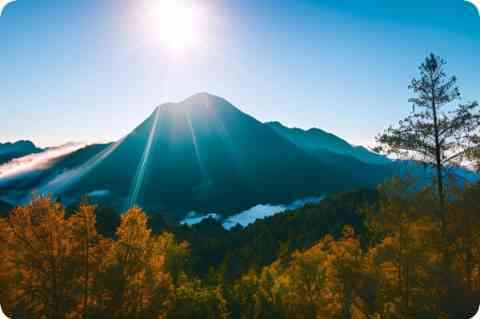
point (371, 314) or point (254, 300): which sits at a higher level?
point (371, 314)

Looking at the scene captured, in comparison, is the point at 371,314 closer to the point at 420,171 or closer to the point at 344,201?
the point at 420,171

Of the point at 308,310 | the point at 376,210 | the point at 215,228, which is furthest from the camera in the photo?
the point at 215,228

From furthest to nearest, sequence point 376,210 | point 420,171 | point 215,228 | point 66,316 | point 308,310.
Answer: point 215,228 → point 308,310 → point 376,210 → point 420,171 → point 66,316

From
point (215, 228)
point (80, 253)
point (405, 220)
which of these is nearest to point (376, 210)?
point (405, 220)

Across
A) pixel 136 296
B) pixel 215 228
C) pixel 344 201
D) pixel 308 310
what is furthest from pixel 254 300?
pixel 215 228

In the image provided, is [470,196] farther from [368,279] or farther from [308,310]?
[308,310]

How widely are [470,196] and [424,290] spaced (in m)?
3.75

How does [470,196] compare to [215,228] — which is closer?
[470,196]

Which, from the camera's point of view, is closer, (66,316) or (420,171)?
(66,316)

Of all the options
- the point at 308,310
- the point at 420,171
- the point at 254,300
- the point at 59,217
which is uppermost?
the point at 420,171

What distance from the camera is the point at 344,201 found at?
93188mm

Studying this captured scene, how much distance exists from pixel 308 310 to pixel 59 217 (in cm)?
1288

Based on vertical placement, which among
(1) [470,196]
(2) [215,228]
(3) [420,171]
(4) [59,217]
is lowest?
(2) [215,228]

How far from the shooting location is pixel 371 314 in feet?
42.8
